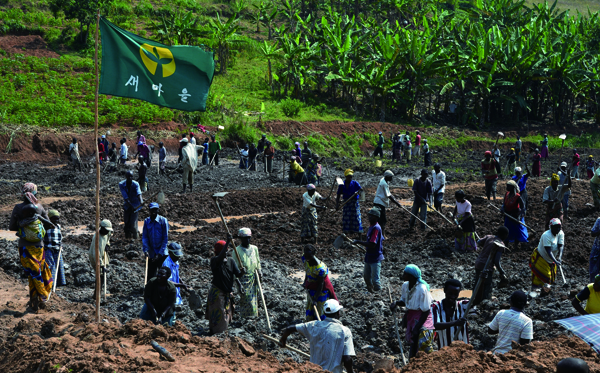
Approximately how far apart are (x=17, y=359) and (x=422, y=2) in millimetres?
52980

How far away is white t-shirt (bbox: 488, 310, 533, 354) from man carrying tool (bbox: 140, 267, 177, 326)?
3.87 m

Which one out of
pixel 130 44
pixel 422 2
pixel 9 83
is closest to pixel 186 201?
pixel 130 44

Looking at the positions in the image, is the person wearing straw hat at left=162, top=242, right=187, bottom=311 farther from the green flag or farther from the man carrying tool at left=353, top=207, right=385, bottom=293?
the man carrying tool at left=353, top=207, right=385, bottom=293

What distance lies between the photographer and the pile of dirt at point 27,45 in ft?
118

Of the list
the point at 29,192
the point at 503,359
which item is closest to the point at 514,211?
the point at 503,359

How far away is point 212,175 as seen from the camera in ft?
74.6

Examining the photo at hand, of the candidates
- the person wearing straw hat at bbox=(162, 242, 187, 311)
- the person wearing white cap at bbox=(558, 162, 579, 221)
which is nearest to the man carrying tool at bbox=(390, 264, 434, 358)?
the person wearing straw hat at bbox=(162, 242, 187, 311)

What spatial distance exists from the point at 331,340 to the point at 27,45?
126 ft

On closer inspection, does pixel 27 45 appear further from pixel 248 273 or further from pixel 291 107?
pixel 248 273

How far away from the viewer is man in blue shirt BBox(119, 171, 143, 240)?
1237cm

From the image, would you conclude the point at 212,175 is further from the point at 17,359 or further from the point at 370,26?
the point at 370,26

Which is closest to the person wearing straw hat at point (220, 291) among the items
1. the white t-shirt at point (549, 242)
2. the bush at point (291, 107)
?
the white t-shirt at point (549, 242)

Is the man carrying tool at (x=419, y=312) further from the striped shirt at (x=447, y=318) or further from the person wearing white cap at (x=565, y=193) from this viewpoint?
the person wearing white cap at (x=565, y=193)

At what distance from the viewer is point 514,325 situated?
560cm
